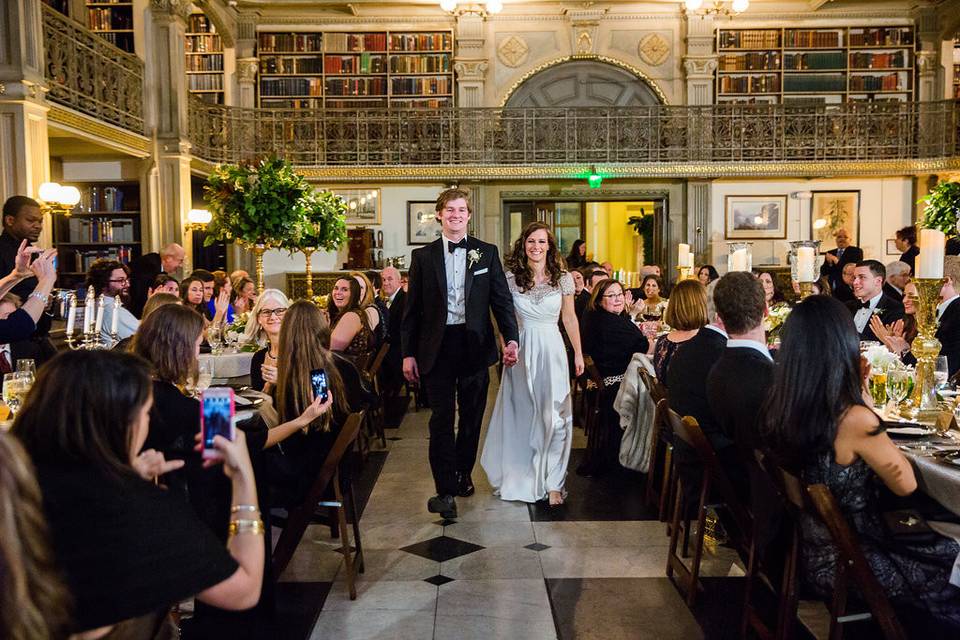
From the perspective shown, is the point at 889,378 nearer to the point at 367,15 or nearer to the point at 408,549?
the point at 408,549

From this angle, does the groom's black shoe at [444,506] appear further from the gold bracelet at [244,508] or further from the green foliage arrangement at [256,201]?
the green foliage arrangement at [256,201]

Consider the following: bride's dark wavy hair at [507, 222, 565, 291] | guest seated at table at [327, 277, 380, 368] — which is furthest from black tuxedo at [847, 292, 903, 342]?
guest seated at table at [327, 277, 380, 368]

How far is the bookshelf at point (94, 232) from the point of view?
11141 mm

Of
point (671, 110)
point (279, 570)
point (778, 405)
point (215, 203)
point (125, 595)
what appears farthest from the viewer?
Answer: point (671, 110)

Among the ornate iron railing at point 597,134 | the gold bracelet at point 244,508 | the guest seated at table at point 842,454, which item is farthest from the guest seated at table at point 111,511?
the ornate iron railing at point 597,134

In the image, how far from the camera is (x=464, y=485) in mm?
4938

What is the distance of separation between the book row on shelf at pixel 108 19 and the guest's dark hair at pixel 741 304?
10.9 metres

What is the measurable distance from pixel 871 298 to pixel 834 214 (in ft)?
30.3

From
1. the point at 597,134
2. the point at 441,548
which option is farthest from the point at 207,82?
the point at 441,548

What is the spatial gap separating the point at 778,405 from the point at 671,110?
11967 mm

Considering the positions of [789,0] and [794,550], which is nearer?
[794,550]

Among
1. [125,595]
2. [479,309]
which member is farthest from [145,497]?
[479,309]

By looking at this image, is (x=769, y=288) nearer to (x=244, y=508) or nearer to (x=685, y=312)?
(x=685, y=312)

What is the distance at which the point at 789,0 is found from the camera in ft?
45.7
